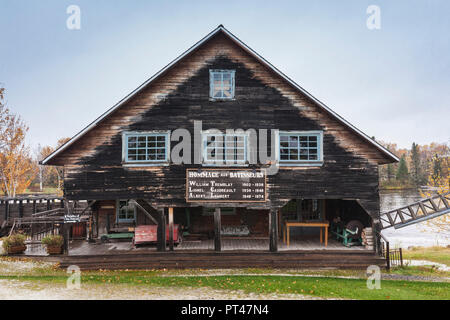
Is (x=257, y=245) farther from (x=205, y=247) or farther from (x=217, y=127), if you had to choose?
(x=217, y=127)

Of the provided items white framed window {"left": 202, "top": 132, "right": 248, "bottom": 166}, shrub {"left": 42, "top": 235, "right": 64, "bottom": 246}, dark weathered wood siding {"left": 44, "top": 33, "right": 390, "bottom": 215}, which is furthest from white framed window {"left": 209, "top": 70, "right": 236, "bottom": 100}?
shrub {"left": 42, "top": 235, "right": 64, "bottom": 246}

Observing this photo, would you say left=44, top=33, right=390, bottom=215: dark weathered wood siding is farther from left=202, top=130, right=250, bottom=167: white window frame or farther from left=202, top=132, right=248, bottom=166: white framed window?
left=202, top=132, right=248, bottom=166: white framed window

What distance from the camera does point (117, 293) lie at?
9.78 meters

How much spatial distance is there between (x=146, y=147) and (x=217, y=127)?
3.16 metres

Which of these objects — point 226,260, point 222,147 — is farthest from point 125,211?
point 222,147

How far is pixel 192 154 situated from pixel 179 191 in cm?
168

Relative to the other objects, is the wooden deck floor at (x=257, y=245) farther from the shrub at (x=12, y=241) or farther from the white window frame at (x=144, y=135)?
the shrub at (x=12, y=241)

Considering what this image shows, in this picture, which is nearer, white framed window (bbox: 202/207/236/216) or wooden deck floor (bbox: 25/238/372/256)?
wooden deck floor (bbox: 25/238/372/256)

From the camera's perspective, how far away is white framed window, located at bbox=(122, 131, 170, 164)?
13.8 meters

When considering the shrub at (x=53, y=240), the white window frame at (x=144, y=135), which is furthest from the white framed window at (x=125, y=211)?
the white window frame at (x=144, y=135)

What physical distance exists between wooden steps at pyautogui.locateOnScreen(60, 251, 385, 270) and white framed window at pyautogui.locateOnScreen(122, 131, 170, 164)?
4.09m

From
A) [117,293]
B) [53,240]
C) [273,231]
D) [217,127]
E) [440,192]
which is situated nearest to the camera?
[117,293]

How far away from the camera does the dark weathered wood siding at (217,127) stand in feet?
45.3
